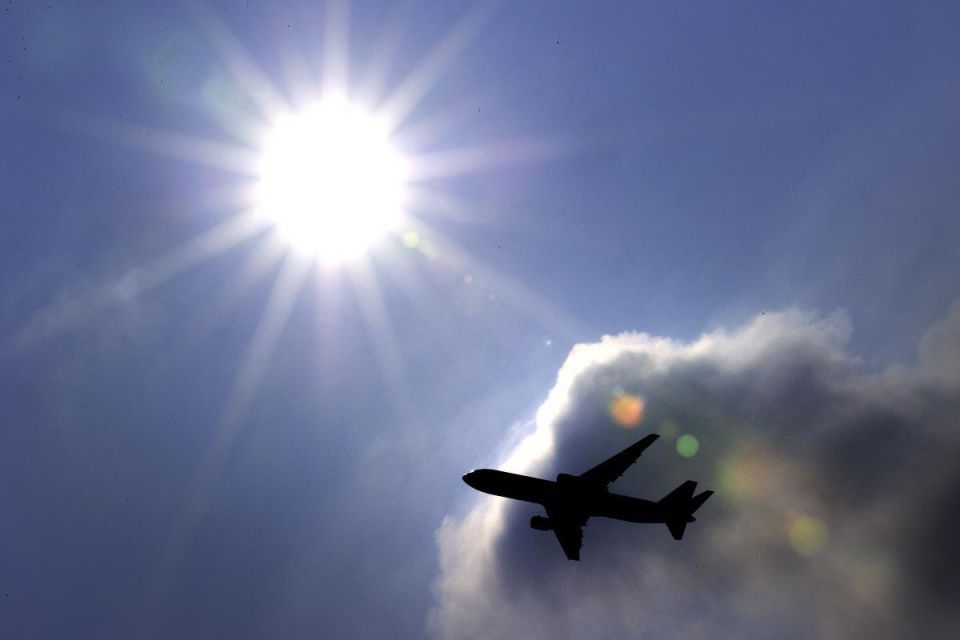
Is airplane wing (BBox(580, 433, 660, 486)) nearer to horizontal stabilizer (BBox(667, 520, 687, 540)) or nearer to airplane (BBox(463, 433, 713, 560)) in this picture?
airplane (BBox(463, 433, 713, 560))

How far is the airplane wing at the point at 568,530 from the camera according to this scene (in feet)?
263

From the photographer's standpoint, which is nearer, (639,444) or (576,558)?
(639,444)

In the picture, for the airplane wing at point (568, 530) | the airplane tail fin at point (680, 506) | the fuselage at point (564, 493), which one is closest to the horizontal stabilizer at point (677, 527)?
the airplane tail fin at point (680, 506)

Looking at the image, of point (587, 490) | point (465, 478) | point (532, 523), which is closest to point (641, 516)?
point (587, 490)

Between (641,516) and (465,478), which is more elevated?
(465,478)

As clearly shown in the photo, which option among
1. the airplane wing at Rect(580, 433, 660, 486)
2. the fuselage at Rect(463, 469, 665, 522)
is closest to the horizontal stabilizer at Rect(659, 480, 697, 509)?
the fuselage at Rect(463, 469, 665, 522)

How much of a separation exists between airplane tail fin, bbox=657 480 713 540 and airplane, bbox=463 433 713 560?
0.14 metres

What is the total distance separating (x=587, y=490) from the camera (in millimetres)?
77062

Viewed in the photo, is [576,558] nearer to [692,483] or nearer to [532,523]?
[532,523]

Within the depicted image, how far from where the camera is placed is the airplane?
7531 centimetres

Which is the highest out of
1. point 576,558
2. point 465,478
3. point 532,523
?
point 465,478

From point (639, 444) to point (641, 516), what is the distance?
12127 millimetres

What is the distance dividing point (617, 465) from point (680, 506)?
15.8m

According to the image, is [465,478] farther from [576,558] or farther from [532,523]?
[576,558]
